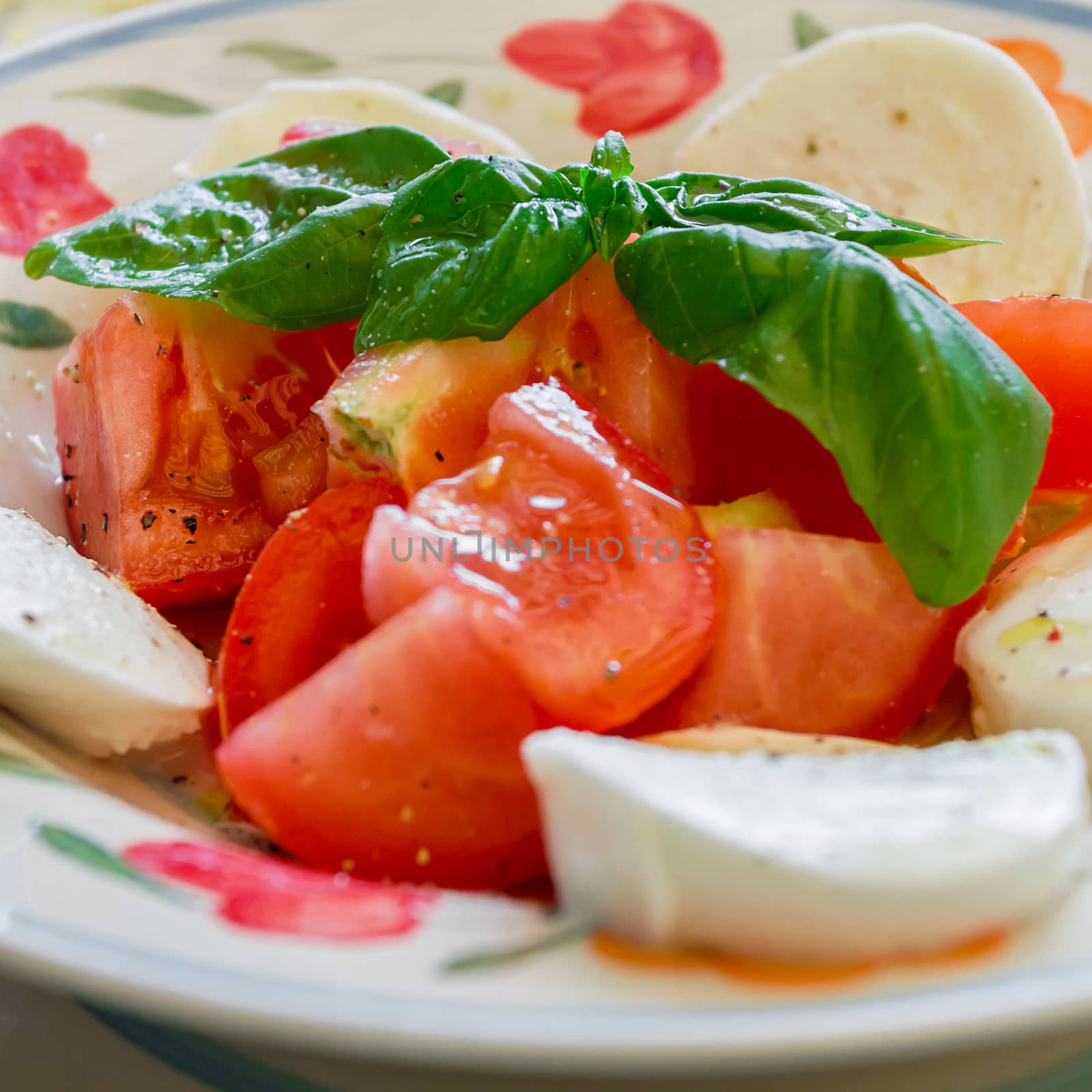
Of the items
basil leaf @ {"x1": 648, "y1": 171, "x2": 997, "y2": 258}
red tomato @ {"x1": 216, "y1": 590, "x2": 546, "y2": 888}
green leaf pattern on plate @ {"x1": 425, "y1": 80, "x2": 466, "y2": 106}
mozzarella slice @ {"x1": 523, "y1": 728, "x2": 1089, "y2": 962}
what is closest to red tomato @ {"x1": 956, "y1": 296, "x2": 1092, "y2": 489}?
basil leaf @ {"x1": 648, "y1": 171, "x2": 997, "y2": 258}

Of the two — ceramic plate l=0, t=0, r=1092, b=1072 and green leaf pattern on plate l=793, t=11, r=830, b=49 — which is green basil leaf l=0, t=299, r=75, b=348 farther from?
green leaf pattern on plate l=793, t=11, r=830, b=49

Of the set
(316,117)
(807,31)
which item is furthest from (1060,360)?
(316,117)

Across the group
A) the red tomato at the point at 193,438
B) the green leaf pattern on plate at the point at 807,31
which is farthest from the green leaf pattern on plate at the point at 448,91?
the red tomato at the point at 193,438

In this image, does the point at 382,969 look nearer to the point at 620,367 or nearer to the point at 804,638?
the point at 804,638

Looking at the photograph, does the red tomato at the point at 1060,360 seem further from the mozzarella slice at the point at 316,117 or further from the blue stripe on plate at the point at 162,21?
the blue stripe on plate at the point at 162,21

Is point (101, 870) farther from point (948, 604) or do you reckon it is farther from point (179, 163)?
point (179, 163)

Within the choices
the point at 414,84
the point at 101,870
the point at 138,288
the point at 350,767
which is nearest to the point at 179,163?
the point at 414,84
